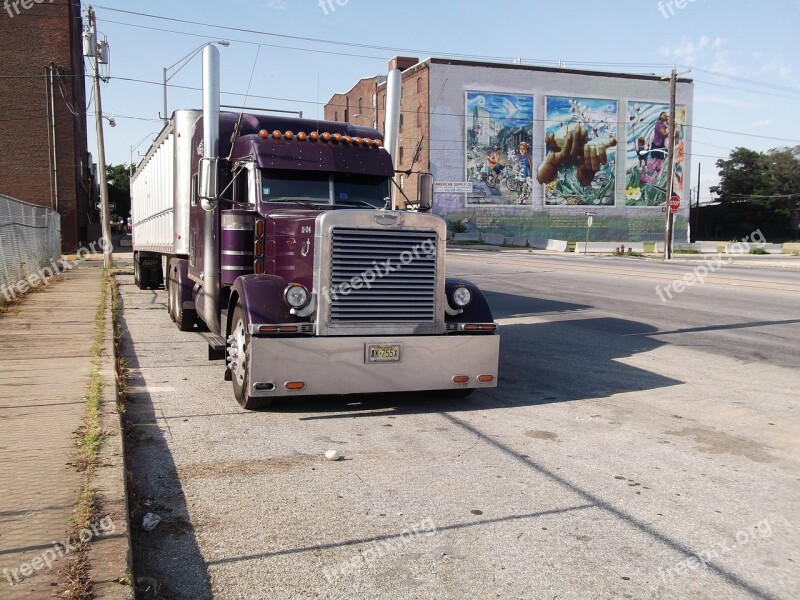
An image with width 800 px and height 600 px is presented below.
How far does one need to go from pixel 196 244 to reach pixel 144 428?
177 inches

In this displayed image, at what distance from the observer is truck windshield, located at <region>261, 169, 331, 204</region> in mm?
8562

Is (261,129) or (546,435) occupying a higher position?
(261,129)

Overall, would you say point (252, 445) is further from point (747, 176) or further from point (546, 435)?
point (747, 176)

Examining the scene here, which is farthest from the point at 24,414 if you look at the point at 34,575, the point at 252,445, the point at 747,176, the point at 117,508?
the point at 747,176

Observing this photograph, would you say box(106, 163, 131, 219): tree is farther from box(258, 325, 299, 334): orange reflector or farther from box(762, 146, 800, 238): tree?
box(258, 325, 299, 334): orange reflector

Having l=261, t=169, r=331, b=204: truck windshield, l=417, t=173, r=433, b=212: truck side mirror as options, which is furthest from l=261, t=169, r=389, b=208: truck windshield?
l=417, t=173, r=433, b=212: truck side mirror

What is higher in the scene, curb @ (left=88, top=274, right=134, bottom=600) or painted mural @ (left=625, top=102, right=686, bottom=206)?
painted mural @ (left=625, top=102, right=686, bottom=206)

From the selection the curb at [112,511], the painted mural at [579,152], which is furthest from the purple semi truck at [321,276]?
the painted mural at [579,152]

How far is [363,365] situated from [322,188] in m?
2.44

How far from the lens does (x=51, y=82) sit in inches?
1608

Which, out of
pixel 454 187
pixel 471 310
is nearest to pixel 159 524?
pixel 471 310

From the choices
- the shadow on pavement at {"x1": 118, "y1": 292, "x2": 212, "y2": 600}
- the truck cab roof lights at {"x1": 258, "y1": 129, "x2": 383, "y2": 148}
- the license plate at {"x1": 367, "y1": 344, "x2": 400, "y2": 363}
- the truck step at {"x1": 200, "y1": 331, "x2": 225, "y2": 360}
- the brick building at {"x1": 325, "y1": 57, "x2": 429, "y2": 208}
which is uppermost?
the brick building at {"x1": 325, "y1": 57, "x2": 429, "y2": 208}

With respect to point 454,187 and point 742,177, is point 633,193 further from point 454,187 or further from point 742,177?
point 742,177

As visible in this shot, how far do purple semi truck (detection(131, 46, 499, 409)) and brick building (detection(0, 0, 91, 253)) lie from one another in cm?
3667
